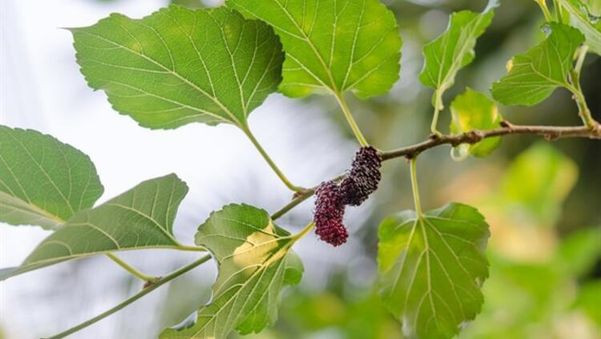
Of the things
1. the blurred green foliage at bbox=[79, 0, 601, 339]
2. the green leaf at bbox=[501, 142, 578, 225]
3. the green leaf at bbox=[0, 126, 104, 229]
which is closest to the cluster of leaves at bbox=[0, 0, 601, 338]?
the green leaf at bbox=[0, 126, 104, 229]

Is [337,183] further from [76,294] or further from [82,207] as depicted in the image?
[76,294]

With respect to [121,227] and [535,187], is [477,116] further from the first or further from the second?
[535,187]

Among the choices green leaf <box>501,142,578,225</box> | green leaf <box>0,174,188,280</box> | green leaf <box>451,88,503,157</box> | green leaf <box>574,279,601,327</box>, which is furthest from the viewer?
green leaf <box>501,142,578,225</box>

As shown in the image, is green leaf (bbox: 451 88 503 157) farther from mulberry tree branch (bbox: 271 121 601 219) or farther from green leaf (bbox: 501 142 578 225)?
green leaf (bbox: 501 142 578 225)

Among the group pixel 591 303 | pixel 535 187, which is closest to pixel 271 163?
pixel 591 303

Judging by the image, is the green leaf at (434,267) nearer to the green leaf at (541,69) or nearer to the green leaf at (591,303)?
the green leaf at (541,69)

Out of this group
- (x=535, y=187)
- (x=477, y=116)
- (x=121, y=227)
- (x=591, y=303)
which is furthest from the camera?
(x=535, y=187)
